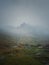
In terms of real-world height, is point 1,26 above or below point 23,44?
→ above

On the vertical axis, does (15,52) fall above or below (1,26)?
below

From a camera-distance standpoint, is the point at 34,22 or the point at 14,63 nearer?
the point at 14,63

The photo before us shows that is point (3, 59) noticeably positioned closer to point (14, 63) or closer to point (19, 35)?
point (14, 63)

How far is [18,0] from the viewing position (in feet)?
6.09

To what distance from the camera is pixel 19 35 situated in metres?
1.83

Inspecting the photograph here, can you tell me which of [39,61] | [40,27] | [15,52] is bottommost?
[39,61]

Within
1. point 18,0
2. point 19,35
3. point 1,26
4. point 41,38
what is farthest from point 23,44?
point 18,0

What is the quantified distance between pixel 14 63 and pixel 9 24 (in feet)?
1.59

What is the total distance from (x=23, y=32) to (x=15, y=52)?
27cm

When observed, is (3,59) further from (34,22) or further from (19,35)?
(34,22)

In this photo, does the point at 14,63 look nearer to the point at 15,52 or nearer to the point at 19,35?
the point at 15,52

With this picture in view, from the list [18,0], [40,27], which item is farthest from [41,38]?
[18,0]

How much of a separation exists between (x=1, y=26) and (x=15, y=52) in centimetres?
37

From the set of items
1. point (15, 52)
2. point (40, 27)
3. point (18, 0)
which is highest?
point (18, 0)
